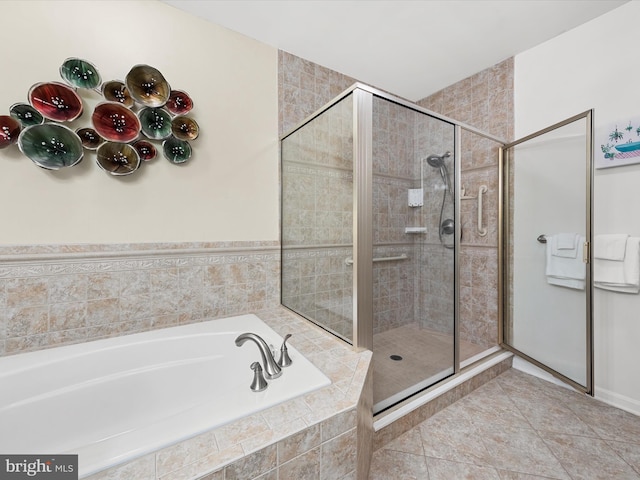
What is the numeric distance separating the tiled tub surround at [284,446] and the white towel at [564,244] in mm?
1569

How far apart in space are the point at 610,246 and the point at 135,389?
271 cm

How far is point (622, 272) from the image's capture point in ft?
5.09

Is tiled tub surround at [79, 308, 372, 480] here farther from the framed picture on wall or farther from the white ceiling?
the white ceiling

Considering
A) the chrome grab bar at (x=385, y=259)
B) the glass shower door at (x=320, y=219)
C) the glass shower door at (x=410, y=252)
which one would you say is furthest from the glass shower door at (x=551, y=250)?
the glass shower door at (x=320, y=219)

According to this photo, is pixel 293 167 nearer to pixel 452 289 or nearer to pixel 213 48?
pixel 213 48

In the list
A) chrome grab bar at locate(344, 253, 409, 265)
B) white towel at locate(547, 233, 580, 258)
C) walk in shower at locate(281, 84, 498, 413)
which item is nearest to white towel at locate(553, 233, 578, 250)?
white towel at locate(547, 233, 580, 258)

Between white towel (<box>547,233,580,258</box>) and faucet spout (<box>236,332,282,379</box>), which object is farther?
white towel (<box>547,233,580,258</box>)

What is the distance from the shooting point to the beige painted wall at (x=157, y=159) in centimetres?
128

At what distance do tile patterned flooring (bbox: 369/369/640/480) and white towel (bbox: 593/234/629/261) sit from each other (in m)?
0.93

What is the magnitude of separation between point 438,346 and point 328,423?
1.26 meters

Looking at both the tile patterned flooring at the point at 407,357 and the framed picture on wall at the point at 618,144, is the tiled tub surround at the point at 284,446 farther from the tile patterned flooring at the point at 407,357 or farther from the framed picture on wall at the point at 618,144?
the framed picture on wall at the point at 618,144

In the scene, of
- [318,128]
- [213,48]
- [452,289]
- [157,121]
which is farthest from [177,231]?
[452,289]

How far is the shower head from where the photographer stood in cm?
170

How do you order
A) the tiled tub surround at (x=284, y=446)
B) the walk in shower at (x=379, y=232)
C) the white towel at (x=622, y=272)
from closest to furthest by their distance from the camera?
the tiled tub surround at (x=284, y=446) → the walk in shower at (x=379, y=232) → the white towel at (x=622, y=272)
